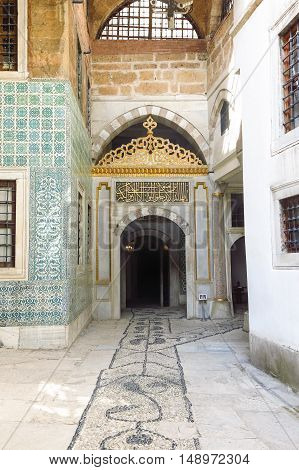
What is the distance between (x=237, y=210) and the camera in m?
7.67

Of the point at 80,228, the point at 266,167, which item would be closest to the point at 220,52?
the point at 80,228

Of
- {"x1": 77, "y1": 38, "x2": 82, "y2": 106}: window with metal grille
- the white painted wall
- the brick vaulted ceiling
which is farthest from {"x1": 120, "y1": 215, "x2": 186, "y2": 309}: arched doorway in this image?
the white painted wall

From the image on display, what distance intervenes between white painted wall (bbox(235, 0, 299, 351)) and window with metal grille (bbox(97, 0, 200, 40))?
3.95 meters

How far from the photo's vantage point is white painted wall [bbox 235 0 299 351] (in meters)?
3.26

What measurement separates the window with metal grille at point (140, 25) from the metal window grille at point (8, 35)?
10.8 feet

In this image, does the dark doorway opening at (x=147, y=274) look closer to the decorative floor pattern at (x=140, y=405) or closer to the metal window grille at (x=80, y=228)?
the metal window grille at (x=80, y=228)

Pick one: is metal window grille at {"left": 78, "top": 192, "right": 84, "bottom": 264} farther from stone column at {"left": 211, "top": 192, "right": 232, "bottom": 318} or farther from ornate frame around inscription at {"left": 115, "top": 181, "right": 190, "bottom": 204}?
stone column at {"left": 211, "top": 192, "right": 232, "bottom": 318}

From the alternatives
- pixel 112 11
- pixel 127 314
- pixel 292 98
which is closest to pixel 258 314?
pixel 292 98

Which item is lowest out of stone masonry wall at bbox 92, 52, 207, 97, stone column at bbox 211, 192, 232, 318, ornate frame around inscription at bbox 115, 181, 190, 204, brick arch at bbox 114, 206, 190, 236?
stone column at bbox 211, 192, 232, 318

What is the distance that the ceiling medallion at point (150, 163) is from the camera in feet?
24.2

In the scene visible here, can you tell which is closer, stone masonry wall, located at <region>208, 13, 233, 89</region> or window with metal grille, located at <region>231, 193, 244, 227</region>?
stone masonry wall, located at <region>208, 13, 233, 89</region>

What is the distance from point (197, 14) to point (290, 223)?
6002 millimetres

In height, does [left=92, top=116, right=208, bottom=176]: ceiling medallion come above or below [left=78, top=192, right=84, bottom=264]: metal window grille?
above

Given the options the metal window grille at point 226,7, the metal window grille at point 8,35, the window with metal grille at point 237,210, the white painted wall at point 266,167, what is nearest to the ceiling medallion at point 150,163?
the window with metal grille at point 237,210
